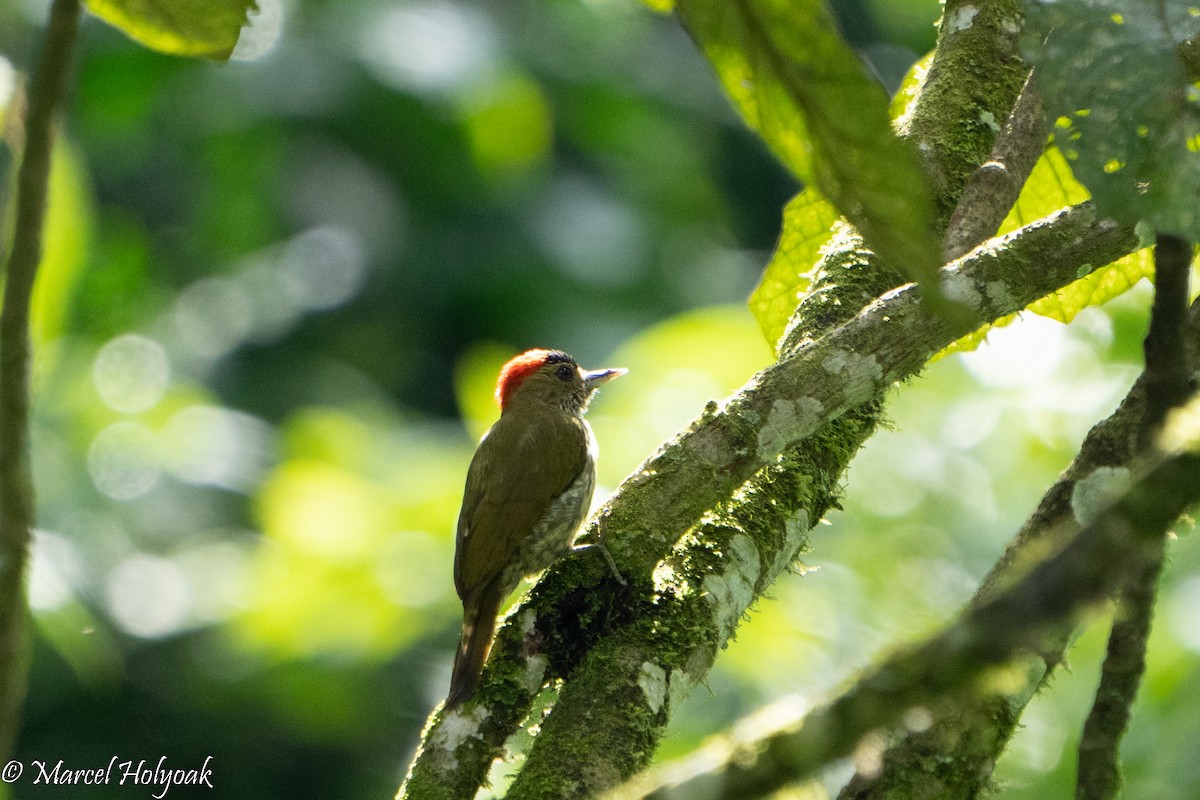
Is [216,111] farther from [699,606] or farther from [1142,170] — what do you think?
[1142,170]

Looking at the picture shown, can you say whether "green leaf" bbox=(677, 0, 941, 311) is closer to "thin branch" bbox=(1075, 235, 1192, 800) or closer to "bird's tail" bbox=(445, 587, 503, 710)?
"thin branch" bbox=(1075, 235, 1192, 800)

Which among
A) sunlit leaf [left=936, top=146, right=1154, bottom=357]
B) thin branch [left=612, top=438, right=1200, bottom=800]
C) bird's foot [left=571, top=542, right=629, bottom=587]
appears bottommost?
thin branch [left=612, top=438, right=1200, bottom=800]

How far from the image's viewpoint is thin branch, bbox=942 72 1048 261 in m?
2.68

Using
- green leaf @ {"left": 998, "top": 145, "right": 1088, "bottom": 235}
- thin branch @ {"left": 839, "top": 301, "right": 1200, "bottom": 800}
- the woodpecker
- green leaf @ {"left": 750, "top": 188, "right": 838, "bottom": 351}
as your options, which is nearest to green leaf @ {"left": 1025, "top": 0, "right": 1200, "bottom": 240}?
thin branch @ {"left": 839, "top": 301, "right": 1200, "bottom": 800}

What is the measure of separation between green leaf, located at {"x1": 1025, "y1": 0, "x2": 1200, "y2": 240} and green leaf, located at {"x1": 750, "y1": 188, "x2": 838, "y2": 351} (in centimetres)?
154

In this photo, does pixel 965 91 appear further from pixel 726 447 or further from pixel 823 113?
pixel 823 113

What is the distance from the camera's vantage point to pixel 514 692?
98.8 inches

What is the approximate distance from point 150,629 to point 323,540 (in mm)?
2407

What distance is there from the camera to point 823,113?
1.25 m

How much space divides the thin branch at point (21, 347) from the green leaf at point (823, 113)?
0.63 m

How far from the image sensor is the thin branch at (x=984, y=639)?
38.5 inches

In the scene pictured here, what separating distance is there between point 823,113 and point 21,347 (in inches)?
32.5

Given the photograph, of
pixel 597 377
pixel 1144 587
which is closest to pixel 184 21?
pixel 1144 587

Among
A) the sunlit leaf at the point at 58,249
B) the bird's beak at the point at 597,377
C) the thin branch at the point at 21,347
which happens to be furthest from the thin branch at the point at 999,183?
the sunlit leaf at the point at 58,249
